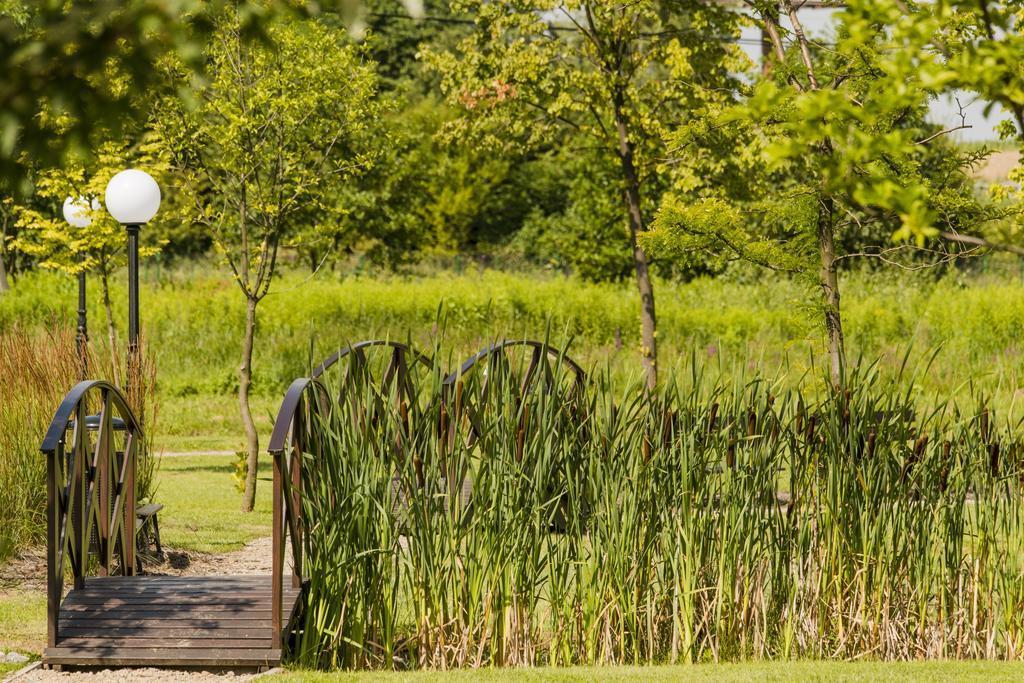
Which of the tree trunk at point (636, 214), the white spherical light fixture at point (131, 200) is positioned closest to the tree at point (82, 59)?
the white spherical light fixture at point (131, 200)

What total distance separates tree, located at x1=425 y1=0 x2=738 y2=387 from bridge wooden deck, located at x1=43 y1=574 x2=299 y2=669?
6.46 meters

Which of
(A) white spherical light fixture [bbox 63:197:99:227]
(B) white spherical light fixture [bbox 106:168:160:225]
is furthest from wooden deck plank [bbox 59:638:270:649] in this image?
(A) white spherical light fixture [bbox 63:197:99:227]

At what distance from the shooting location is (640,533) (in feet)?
18.0

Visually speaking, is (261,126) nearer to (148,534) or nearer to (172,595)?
(148,534)

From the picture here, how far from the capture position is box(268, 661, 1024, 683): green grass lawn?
4879 mm

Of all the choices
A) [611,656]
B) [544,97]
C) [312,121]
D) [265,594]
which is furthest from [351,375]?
[544,97]

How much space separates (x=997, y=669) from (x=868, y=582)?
2.13 ft

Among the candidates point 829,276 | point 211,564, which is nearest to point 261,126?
point 211,564

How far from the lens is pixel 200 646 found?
205 inches

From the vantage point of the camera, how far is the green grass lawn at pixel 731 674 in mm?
4879

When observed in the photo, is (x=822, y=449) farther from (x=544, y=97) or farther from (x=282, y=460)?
(x=544, y=97)

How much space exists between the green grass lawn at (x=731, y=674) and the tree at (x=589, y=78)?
646cm

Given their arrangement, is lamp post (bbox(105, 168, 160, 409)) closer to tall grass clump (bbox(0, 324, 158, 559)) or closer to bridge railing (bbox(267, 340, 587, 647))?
tall grass clump (bbox(0, 324, 158, 559))

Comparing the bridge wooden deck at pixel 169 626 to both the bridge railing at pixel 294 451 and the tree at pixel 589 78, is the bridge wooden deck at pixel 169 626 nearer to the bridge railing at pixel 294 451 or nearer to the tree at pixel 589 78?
the bridge railing at pixel 294 451
